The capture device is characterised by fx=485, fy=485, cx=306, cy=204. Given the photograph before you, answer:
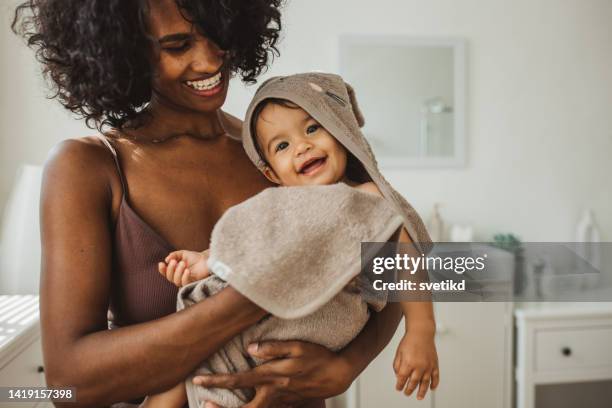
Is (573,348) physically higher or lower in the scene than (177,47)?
lower

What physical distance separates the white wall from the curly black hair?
4.23 feet

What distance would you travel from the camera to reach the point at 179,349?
581mm

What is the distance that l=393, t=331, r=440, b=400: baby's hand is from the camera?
63 centimetres

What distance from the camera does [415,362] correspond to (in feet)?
2.07

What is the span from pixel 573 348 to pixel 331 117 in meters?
1.67

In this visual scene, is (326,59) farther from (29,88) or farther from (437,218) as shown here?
(29,88)

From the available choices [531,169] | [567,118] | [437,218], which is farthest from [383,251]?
[567,118]

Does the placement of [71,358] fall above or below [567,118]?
below

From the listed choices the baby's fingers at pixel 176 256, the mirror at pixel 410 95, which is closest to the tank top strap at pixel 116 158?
the baby's fingers at pixel 176 256

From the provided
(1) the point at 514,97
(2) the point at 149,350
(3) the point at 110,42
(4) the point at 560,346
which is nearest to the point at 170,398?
(2) the point at 149,350

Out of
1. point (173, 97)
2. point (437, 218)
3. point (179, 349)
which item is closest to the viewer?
point (179, 349)

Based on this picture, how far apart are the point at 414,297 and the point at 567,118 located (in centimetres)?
203

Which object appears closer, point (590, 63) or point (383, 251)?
point (383, 251)

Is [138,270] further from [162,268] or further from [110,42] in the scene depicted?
[110,42]
